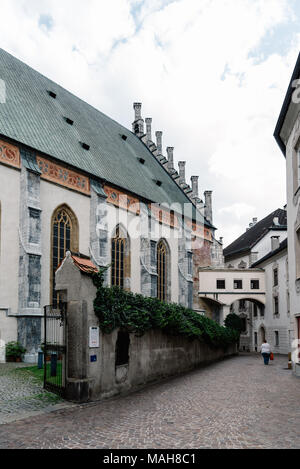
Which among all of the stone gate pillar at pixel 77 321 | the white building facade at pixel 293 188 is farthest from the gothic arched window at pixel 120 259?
the stone gate pillar at pixel 77 321

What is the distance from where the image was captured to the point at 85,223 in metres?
25.1

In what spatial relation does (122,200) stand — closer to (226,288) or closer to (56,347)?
(226,288)

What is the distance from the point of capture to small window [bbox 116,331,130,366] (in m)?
12.2

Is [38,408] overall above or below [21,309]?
below

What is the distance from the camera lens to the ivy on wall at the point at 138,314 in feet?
37.7

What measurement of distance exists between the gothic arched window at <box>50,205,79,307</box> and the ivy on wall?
7884 mm

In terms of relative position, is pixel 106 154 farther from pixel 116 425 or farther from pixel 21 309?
pixel 116 425

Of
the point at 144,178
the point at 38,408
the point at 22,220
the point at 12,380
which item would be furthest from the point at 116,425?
the point at 144,178

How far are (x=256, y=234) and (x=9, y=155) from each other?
119 feet

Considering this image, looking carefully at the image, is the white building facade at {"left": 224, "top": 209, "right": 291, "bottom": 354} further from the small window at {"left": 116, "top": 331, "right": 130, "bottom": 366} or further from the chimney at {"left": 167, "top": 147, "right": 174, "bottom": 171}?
the small window at {"left": 116, "top": 331, "right": 130, "bottom": 366}

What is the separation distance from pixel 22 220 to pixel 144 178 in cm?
1612

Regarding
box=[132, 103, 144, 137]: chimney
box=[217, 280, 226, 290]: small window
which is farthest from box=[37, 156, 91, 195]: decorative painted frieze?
box=[132, 103, 144, 137]: chimney

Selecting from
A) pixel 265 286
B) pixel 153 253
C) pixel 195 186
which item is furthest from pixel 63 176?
pixel 265 286

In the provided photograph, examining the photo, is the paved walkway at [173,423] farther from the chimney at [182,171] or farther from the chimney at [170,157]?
the chimney at [170,157]
